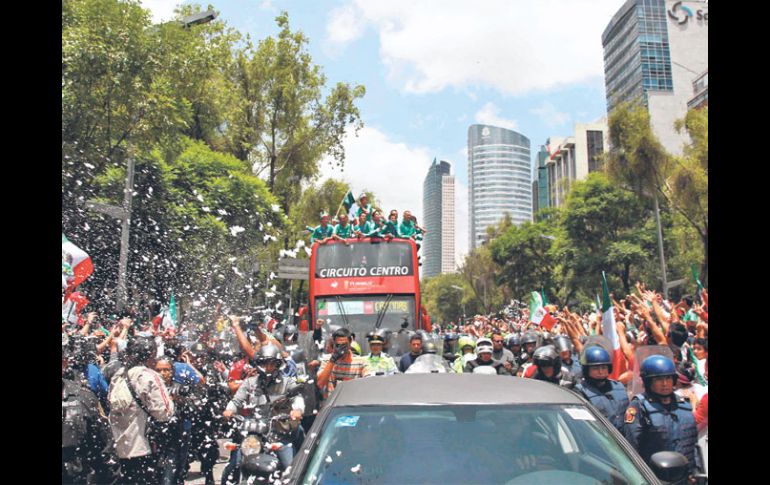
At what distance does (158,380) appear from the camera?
4820 mm

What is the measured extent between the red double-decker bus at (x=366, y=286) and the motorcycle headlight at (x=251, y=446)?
7.32 metres

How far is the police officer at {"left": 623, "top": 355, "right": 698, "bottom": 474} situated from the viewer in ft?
13.0

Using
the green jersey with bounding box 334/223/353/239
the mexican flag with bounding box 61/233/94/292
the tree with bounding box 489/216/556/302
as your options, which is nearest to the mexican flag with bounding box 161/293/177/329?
the green jersey with bounding box 334/223/353/239

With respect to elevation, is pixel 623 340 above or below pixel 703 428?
above

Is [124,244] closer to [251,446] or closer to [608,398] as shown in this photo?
[251,446]

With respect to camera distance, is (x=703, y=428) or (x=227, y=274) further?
(x=227, y=274)

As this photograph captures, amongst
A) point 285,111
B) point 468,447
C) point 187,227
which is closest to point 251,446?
point 468,447

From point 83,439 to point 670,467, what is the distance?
14.1 feet

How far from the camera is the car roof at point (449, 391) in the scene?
3.08 m
